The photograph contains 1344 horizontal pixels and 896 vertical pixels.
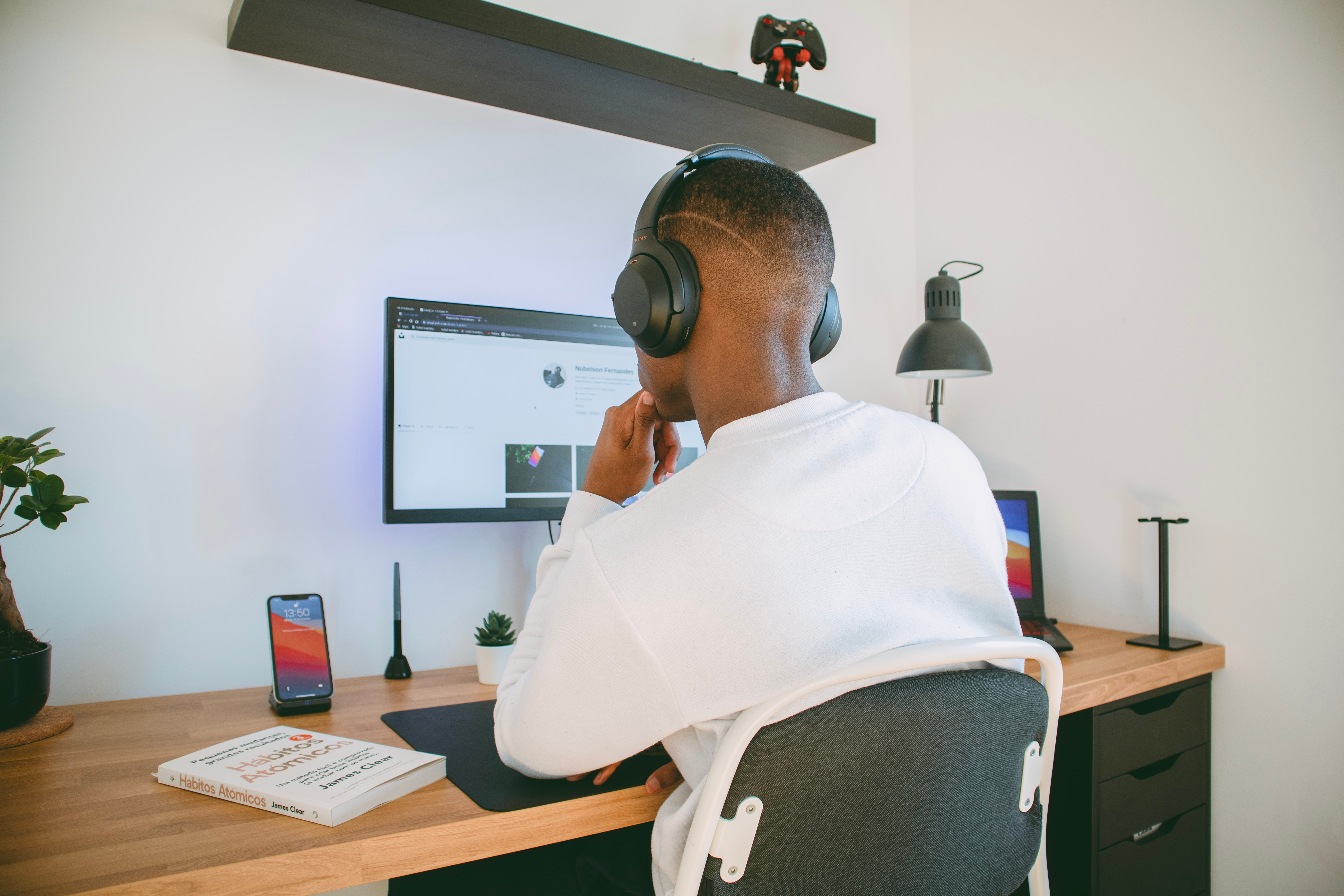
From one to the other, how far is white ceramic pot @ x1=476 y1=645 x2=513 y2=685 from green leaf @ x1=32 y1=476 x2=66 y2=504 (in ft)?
Result: 2.06

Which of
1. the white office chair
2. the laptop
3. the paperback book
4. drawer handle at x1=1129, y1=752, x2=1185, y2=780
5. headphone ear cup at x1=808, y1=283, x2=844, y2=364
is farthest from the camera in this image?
the laptop

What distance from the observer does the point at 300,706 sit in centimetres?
113

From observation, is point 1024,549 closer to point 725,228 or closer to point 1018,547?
point 1018,547

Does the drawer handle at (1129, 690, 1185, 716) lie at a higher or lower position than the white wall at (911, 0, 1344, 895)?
lower

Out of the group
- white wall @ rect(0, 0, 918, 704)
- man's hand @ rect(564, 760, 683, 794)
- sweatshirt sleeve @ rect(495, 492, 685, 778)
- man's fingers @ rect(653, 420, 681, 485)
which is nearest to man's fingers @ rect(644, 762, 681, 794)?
man's hand @ rect(564, 760, 683, 794)

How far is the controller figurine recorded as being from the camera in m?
1.66

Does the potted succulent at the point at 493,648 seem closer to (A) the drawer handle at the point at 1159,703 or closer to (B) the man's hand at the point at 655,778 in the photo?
(B) the man's hand at the point at 655,778

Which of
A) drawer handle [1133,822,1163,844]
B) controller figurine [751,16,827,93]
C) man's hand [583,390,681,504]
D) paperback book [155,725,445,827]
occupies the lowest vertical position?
drawer handle [1133,822,1163,844]

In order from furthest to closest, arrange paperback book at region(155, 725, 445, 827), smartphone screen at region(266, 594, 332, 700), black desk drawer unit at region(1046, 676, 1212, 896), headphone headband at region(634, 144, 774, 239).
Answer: black desk drawer unit at region(1046, 676, 1212, 896)
smartphone screen at region(266, 594, 332, 700)
headphone headband at region(634, 144, 774, 239)
paperback book at region(155, 725, 445, 827)

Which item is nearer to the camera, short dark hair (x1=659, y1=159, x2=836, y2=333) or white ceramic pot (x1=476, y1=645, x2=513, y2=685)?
short dark hair (x1=659, y1=159, x2=836, y2=333)

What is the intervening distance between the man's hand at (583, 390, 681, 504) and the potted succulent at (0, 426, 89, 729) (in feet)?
2.20

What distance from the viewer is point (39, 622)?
117cm

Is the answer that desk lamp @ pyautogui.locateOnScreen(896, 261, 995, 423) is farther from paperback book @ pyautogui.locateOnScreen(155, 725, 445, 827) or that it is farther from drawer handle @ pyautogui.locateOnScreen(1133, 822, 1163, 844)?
paperback book @ pyautogui.locateOnScreen(155, 725, 445, 827)

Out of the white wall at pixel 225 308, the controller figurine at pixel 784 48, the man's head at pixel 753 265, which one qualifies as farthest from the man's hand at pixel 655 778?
the controller figurine at pixel 784 48
